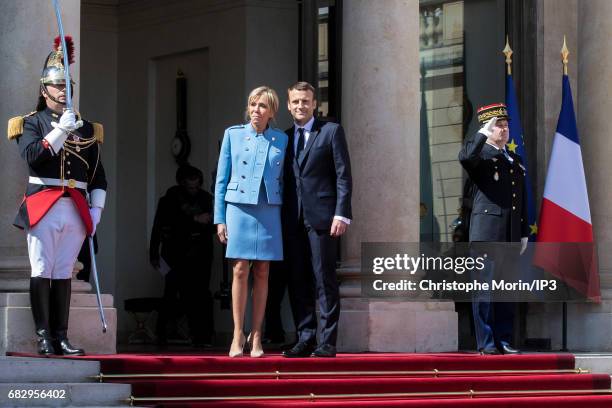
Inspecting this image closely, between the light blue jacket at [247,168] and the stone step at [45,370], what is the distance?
5.48ft

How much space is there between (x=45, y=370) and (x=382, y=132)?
4084mm

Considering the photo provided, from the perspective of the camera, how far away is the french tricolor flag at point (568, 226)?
1455 centimetres

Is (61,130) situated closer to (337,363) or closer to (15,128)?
(15,128)

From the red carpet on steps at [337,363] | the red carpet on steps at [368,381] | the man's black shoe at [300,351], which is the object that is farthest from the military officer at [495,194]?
the man's black shoe at [300,351]

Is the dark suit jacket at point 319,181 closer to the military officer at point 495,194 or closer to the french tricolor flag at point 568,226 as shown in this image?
the military officer at point 495,194

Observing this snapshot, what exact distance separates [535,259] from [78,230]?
4.69m

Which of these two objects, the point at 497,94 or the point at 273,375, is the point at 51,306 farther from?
the point at 497,94

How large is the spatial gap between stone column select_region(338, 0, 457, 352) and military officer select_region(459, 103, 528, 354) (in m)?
0.58

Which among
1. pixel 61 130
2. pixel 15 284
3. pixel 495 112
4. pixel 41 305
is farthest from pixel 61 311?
pixel 495 112

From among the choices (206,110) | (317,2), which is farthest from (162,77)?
(317,2)

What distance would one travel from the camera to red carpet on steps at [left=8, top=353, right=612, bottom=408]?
1080 centimetres

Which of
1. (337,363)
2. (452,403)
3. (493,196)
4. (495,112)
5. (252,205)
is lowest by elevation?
(452,403)

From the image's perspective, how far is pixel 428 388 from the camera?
11.4 meters

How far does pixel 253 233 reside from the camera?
11.8 m
